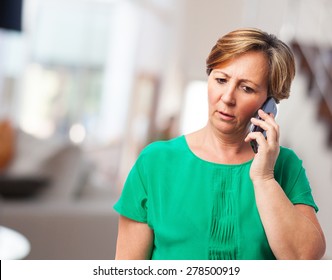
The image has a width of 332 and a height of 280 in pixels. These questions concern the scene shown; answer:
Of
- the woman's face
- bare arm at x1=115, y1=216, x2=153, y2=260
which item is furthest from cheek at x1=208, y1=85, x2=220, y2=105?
bare arm at x1=115, y1=216, x2=153, y2=260

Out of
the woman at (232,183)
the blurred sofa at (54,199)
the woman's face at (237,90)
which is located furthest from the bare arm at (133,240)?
the blurred sofa at (54,199)

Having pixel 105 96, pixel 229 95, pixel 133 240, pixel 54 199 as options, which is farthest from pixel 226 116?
pixel 105 96

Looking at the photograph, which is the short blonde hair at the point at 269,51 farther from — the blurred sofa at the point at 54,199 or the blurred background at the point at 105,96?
the blurred sofa at the point at 54,199

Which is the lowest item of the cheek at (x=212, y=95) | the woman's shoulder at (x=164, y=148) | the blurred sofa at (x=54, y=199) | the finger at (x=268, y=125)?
the blurred sofa at (x=54, y=199)

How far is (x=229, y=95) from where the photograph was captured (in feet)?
1.68

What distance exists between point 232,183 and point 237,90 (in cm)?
8

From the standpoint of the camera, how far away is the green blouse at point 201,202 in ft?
1.69

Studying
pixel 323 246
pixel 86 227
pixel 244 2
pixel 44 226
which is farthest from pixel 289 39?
pixel 44 226

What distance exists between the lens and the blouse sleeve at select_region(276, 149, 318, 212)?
53cm

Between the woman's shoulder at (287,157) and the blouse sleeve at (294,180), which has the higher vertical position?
the woman's shoulder at (287,157)

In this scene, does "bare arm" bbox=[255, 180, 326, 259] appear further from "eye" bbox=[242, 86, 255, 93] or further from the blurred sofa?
the blurred sofa

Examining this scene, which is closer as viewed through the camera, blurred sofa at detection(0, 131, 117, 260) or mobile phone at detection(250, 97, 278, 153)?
mobile phone at detection(250, 97, 278, 153)
